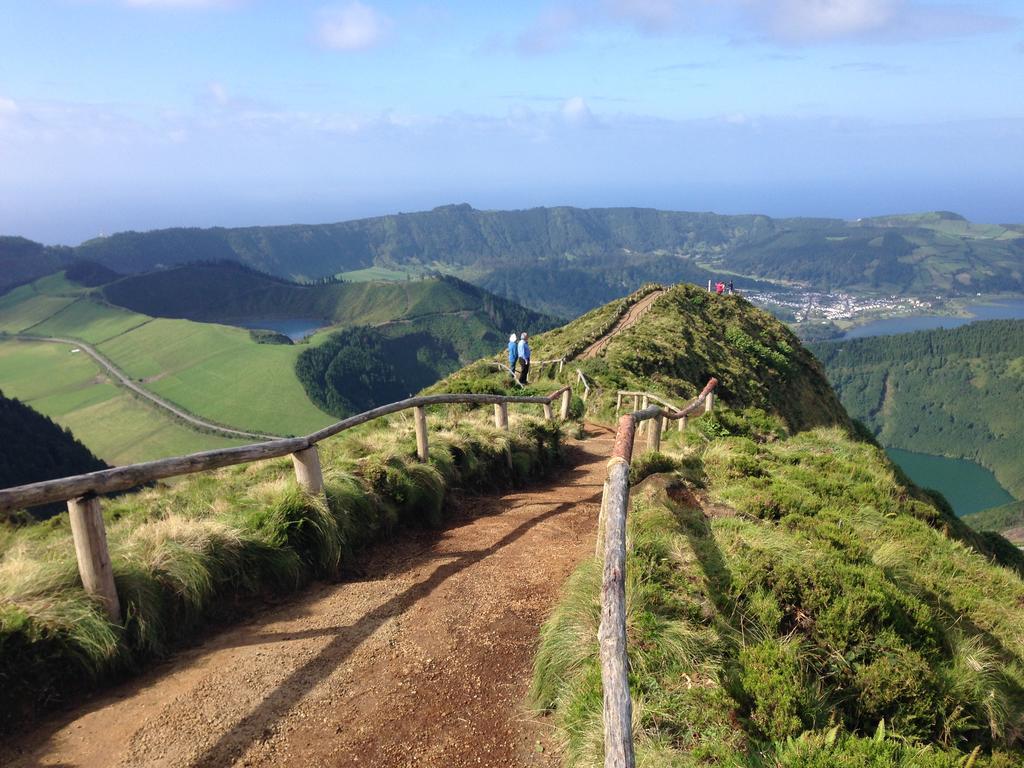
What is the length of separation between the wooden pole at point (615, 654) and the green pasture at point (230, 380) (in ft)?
484

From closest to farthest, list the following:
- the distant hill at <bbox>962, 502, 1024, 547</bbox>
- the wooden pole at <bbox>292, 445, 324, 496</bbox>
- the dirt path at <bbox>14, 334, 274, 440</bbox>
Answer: the wooden pole at <bbox>292, 445, 324, 496</bbox>, the distant hill at <bbox>962, 502, 1024, 547</bbox>, the dirt path at <bbox>14, 334, 274, 440</bbox>

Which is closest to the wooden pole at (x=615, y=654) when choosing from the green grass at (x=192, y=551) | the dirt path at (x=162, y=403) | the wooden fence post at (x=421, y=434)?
the green grass at (x=192, y=551)

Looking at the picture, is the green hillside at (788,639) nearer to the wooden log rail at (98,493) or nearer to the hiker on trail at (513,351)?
the wooden log rail at (98,493)

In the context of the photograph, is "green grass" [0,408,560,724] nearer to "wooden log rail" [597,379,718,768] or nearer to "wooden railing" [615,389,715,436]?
"wooden log rail" [597,379,718,768]

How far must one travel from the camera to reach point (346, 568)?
7.55 metres

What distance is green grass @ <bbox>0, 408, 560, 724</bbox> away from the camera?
4902mm

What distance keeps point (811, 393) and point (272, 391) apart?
14909 centimetres

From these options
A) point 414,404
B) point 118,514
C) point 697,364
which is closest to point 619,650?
point 414,404

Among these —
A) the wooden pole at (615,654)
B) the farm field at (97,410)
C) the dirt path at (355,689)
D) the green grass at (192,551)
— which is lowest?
the farm field at (97,410)

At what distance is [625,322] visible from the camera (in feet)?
146

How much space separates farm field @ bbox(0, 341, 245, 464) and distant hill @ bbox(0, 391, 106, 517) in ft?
69.6

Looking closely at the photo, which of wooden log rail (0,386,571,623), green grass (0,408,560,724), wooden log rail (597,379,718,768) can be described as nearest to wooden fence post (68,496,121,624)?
wooden log rail (0,386,571,623)

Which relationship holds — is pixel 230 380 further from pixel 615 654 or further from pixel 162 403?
pixel 615 654

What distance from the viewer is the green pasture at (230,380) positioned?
151875mm
